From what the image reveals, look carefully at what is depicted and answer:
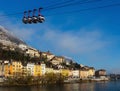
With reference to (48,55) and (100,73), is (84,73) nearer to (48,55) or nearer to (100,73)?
(48,55)

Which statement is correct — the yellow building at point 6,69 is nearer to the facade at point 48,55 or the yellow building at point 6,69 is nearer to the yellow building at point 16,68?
the yellow building at point 16,68

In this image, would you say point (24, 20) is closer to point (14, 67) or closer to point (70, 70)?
point (14, 67)

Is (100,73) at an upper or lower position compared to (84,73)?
upper

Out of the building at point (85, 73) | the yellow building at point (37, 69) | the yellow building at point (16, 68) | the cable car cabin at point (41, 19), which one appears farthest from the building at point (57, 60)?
the cable car cabin at point (41, 19)

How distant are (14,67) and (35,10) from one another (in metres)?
77.7

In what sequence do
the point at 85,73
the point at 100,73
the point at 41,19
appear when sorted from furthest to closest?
the point at 100,73 → the point at 85,73 → the point at 41,19

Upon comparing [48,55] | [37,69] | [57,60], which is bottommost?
[37,69]

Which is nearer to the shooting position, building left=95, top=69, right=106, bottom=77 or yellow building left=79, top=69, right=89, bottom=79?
→ yellow building left=79, top=69, right=89, bottom=79

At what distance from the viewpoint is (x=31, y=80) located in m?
81.6

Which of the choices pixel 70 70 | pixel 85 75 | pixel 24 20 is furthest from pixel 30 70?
pixel 24 20

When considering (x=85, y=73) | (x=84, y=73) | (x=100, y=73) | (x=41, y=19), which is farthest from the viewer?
(x=100, y=73)

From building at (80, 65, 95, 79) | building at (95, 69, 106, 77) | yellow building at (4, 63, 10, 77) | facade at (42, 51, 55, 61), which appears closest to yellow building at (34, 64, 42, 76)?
yellow building at (4, 63, 10, 77)

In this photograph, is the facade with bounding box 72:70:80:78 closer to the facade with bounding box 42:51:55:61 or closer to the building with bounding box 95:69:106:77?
the facade with bounding box 42:51:55:61

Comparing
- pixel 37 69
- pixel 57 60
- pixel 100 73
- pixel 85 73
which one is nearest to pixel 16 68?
pixel 37 69
